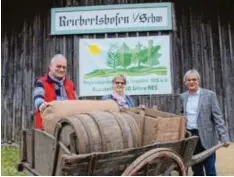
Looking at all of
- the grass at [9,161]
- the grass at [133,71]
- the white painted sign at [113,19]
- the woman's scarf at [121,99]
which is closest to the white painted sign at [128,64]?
the grass at [133,71]

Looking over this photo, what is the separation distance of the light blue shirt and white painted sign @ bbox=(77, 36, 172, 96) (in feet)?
14.5

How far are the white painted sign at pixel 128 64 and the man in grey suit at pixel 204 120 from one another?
14.7 feet

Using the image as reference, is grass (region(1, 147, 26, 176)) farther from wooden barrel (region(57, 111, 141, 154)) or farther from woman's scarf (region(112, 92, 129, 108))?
wooden barrel (region(57, 111, 141, 154))

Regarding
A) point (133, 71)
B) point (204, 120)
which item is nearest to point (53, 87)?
point (204, 120)

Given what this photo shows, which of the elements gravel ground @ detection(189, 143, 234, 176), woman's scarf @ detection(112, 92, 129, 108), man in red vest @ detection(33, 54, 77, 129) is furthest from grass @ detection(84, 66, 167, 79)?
man in red vest @ detection(33, 54, 77, 129)

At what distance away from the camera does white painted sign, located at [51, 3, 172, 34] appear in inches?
373

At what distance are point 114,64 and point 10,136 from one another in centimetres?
345

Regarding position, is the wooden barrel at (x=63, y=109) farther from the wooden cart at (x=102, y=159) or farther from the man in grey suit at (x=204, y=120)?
the man in grey suit at (x=204, y=120)

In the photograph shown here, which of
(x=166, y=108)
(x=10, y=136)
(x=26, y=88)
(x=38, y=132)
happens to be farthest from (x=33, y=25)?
(x=38, y=132)

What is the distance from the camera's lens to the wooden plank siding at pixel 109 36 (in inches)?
374

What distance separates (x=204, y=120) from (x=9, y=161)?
4816 millimetres

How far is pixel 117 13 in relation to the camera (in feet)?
31.6

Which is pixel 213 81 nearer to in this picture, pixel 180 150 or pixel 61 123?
pixel 180 150

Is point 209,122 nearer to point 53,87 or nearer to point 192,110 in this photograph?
point 192,110
